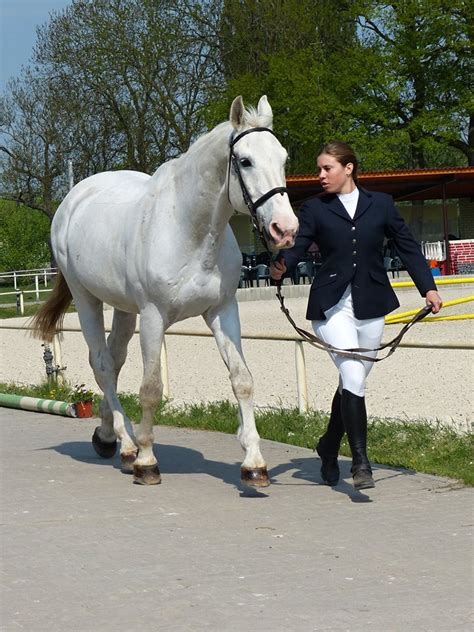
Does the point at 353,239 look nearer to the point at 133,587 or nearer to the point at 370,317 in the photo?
the point at 370,317

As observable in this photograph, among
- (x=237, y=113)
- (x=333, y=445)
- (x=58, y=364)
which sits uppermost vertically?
(x=237, y=113)

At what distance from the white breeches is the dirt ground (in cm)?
174

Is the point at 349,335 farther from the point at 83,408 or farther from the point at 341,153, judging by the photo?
the point at 83,408

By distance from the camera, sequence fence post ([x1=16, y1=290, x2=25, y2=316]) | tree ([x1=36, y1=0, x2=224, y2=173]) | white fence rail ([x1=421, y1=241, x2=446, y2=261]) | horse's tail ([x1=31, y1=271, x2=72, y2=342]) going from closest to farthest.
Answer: horse's tail ([x1=31, y1=271, x2=72, y2=342])
fence post ([x1=16, y1=290, x2=25, y2=316])
white fence rail ([x1=421, y1=241, x2=446, y2=261])
tree ([x1=36, y1=0, x2=224, y2=173])

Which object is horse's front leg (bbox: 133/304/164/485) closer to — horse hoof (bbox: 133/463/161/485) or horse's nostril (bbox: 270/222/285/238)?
horse hoof (bbox: 133/463/161/485)

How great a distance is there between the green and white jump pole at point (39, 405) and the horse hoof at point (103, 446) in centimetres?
217

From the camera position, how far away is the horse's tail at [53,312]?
31.8ft

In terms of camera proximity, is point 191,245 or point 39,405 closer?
point 191,245

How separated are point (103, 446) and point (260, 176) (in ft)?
9.85

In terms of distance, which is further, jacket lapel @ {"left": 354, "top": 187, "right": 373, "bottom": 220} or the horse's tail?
the horse's tail

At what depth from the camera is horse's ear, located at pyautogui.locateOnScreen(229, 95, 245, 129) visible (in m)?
6.55

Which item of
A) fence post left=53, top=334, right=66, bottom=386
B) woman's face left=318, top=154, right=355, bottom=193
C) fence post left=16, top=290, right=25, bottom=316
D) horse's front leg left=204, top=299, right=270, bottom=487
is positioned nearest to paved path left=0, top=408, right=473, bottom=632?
horse's front leg left=204, top=299, right=270, bottom=487

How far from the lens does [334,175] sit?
6.78 metres

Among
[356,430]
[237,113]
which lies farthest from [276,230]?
[356,430]
